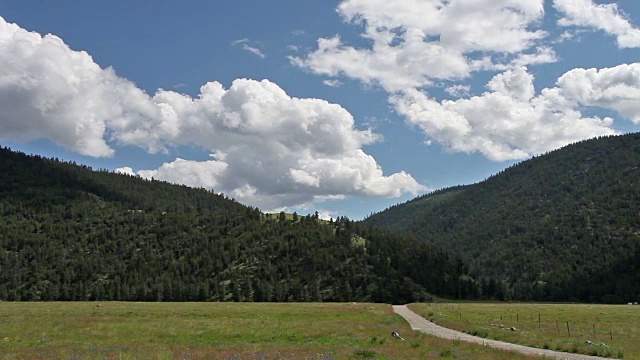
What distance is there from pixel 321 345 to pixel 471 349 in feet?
34.4

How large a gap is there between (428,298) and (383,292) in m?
17.8

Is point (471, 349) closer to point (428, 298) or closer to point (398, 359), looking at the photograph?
point (398, 359)

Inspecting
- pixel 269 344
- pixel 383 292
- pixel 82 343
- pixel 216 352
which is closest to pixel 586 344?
pixel 269 344

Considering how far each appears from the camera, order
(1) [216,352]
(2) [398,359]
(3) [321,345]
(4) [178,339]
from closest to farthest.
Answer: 1. (2) [398,359]
2. (1) [216,352]
3. (3) [321,345]
4. (4) [178,339]

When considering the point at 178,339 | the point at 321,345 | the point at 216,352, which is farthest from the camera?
the point at 178,339

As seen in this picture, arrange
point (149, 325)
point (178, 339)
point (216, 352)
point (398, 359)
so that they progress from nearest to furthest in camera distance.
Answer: point (398, 359) < point (216, 352) < point (178, 339) < point (149, 325)

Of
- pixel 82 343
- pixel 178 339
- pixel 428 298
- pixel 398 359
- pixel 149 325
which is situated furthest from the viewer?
pixel 428 298

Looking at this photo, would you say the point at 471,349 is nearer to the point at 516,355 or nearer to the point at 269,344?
the point at 516,355

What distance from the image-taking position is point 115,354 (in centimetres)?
2892

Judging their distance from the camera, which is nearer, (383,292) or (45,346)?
(45,346)

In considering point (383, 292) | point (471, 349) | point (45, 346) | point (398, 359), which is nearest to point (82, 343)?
point (45, 346)

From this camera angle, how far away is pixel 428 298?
18925cm

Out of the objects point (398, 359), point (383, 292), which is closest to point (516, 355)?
point (398, 359)

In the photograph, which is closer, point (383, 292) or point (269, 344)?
point (269, 344)
